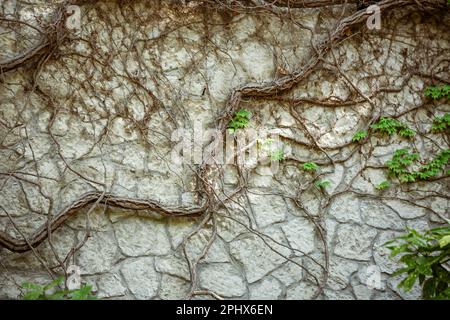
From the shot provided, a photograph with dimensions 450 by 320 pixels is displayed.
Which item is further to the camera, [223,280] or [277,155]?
[277,155]

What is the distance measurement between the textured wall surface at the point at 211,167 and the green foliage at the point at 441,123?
0.07m

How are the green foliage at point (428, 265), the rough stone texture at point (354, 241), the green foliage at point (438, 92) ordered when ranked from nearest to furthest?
the green foliage at point (428, 265), the rough stone texture at point (354, 241), the green foliage at point (438, 92)

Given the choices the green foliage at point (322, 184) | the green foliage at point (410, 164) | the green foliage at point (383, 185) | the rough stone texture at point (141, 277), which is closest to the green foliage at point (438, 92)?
the green foliage at point (410, 164)

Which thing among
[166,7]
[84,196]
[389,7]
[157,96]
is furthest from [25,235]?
[389,7]

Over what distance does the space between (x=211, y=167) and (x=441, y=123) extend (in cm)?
187

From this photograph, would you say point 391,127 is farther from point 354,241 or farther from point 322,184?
point 354,241

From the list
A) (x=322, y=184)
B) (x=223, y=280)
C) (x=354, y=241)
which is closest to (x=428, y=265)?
(x=354, y=241)

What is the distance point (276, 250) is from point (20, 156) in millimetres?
1917

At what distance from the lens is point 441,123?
3.42m

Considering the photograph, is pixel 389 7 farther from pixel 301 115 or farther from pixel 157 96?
pixel 157 96

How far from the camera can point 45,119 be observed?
3.06 metres

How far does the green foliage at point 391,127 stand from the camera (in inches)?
132

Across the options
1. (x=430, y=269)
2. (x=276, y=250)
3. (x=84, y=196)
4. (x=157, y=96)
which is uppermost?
(x=157, y=96)

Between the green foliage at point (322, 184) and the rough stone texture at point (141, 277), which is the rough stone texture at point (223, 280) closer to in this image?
the rough stone texture at point (141, 277)
